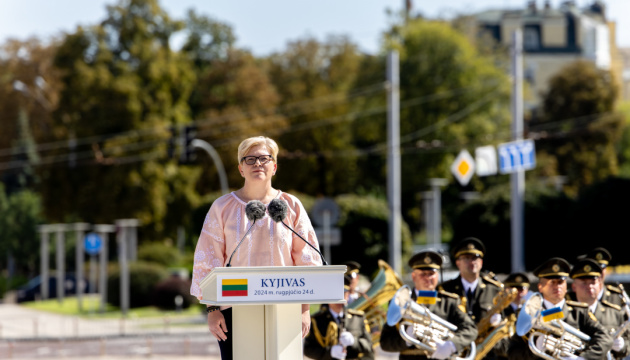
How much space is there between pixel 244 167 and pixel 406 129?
176 ft

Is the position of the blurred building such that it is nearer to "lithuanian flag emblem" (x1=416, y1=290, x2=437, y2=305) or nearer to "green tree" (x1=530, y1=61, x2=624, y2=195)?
"green tree" (x1=530, y1=61, x2=624, y2=195)

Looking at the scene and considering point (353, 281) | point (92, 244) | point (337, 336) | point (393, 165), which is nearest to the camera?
point (337, 336)

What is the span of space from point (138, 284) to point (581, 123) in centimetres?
3305

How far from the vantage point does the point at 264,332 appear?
20.0 ft

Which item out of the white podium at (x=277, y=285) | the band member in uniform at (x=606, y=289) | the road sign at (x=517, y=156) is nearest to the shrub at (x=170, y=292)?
the road sign at (x=517, y=156)

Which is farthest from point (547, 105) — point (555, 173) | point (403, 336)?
point (403, 336)

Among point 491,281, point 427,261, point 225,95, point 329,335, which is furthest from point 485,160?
point 225,95

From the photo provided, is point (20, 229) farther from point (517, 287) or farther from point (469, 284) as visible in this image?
point (469, 284)

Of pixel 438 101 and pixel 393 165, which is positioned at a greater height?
pixel 438 101

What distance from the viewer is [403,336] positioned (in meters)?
9.19

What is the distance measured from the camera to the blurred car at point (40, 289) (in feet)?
176

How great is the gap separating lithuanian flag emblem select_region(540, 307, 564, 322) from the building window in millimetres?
77984

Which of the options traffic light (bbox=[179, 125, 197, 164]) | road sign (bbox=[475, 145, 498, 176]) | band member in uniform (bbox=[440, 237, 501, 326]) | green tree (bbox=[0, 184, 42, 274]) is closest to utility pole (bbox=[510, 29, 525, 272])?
road sign (bbox=[475, 145, 498, 176])

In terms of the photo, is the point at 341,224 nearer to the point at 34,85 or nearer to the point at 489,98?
the point at 489,98
